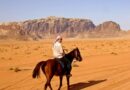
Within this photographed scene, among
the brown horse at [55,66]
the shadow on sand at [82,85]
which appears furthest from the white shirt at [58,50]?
the shadow on sand at [82,85]

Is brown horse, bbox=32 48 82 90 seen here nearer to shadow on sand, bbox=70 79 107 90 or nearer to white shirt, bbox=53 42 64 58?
white shirt, bbox=53 42 64 58

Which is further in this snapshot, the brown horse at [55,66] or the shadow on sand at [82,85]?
the shadow on sand at [82,85]

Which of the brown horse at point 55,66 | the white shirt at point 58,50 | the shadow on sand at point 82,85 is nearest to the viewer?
the brown horse at point 55,66

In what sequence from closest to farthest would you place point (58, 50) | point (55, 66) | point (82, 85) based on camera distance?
point (55, 66) → point (58, 50) → point (82, 85)

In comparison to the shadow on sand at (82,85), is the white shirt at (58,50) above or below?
above

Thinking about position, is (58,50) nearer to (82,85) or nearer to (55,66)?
(55,66)

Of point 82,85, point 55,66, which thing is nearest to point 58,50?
point 55,66

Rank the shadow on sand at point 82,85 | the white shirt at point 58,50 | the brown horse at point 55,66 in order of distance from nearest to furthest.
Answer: the brown horse at point 55,66 → the white shirt at point 58,50 → the shadow on sand at point 82,85

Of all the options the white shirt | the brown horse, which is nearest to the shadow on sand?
the brown horse

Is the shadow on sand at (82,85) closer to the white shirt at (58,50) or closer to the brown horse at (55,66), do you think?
the brown horse at (55,66)

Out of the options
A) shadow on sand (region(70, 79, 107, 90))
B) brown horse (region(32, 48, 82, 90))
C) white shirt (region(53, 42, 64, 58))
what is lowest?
shadow on sand (region(70, 79, 107, 90))

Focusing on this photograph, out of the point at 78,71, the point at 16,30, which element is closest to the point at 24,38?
the point at 16,30

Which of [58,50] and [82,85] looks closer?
[58,50]

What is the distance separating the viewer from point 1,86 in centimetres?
1557
